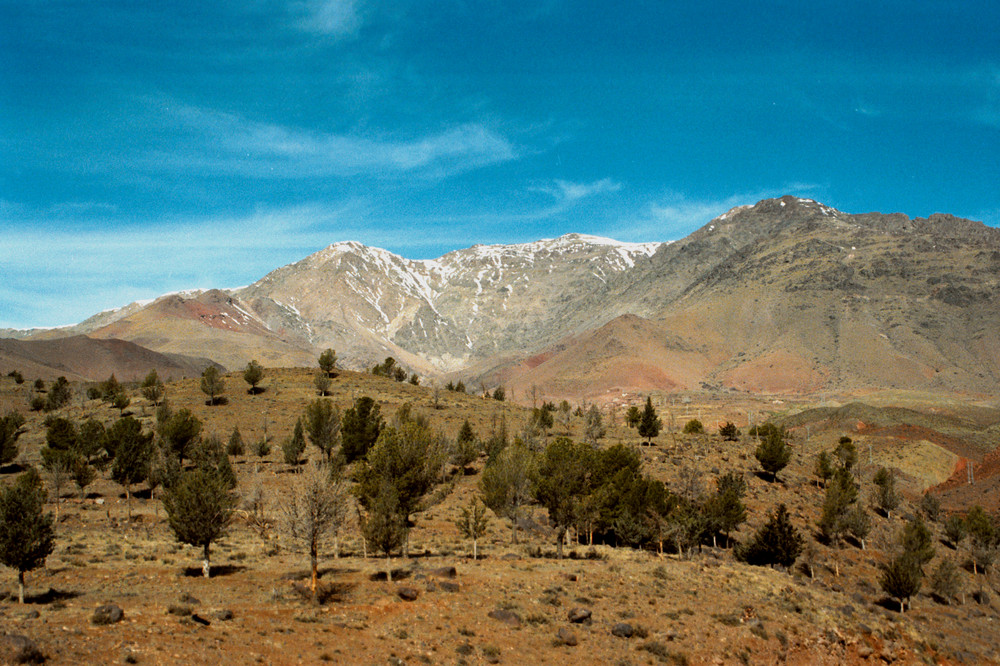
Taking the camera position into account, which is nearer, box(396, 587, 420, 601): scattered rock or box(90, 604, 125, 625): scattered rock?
box(90, 604, 125, 625): scattered rock

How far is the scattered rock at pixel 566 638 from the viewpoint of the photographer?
22.8m

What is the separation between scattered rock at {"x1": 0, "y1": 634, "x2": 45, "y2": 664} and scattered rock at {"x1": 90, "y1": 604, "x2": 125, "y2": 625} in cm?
321

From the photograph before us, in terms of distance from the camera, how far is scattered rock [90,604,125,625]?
1894 cm

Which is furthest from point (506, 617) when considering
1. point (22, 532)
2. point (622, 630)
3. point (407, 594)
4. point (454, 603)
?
point (22, 532)

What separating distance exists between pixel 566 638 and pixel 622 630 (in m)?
2.66

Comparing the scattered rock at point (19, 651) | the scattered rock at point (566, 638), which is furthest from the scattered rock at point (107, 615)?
the scattered rock at point (566, 638)

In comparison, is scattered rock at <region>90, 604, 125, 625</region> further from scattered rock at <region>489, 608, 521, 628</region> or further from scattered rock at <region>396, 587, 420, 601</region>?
scattered rock at <region>489, 608, 521, 628</region>

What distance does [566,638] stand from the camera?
75.3 ft

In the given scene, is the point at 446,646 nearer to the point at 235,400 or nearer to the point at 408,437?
the point at 408,437

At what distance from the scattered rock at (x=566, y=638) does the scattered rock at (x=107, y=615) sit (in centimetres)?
1433

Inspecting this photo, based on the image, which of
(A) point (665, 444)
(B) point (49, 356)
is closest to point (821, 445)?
(A) point (665, 444)

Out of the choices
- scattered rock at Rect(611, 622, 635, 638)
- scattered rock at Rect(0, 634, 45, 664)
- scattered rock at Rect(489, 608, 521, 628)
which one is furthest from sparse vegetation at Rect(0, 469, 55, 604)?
scattered rock at Rect(611, 622, 635, 638)

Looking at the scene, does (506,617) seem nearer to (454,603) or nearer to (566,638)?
(454,603)

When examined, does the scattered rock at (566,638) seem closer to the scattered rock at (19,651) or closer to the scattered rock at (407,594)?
the scattered rock at (407,594)
